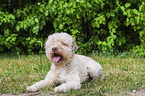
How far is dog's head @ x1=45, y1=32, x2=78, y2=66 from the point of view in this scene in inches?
141

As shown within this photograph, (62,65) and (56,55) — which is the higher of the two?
(56,55)

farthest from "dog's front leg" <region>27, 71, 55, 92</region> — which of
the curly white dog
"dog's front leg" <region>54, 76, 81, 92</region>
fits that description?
"dog's front leg" <region>54, 76, 81, 92</region>

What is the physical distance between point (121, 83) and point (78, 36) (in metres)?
3.21

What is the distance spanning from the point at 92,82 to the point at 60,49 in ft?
3.30

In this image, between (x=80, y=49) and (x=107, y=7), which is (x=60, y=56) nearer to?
(x=80, y=49)

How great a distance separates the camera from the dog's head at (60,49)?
357cm

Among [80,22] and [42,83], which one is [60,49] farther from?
[80,22]

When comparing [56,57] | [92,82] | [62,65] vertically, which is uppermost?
[56,57]

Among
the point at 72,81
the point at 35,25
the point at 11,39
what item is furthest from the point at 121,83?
the point at 11,39

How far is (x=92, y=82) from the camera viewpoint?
4.14 meters

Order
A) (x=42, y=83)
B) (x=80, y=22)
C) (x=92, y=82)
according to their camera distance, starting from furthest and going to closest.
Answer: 1. (x=80, y=22)
2. (x=92, y=82)
3. (x=42, y=83)

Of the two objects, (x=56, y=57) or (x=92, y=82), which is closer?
(x=56, y=57)

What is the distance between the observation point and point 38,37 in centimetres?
715

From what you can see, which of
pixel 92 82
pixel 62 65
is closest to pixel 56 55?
pixel 62 65
